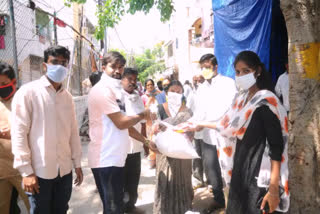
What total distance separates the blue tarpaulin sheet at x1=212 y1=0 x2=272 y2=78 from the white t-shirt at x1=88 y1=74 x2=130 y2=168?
106 inches

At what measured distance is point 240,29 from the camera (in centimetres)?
427

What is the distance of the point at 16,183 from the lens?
2.40m

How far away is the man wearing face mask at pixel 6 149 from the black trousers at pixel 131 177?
1.19 metres

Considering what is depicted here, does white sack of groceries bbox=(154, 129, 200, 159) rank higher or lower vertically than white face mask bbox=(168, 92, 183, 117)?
lower

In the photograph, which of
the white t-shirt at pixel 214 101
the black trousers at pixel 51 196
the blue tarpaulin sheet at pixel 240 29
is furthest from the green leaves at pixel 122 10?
the black trousers at pixel 51 196

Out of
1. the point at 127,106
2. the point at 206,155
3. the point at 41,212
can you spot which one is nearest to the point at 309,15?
the point at 127,106

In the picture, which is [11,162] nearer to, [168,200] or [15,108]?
[15,108]

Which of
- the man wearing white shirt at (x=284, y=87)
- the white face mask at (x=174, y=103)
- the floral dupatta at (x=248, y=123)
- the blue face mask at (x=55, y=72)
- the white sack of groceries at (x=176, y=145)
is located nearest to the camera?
the floral dupatta at (x=248, y=123)

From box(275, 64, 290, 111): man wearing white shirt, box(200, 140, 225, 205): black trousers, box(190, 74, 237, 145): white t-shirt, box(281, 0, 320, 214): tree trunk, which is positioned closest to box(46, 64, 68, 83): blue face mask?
box(190, 74, 237, 145): white t-shirt

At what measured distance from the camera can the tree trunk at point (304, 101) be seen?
1933 mm

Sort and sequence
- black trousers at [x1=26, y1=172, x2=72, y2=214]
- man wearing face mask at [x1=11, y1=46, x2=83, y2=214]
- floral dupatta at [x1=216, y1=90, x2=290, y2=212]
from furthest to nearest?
black trousers at [x1=26, y1=172, x2=72, y2=214]
man wearing face mask at [x1=11, y1=46, x2=83, y2=214]
floral dupatta at [x1=216, y1=90, x2=290, y2=212]

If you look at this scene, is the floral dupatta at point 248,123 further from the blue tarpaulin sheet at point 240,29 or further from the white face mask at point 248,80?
the blue tarpaulin sheet at point 240,29

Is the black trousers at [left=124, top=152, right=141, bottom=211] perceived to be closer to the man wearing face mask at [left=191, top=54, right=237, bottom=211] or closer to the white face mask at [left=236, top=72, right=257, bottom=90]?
the man wearing face mask at [left=191, top=54, right=237, bottom=211]

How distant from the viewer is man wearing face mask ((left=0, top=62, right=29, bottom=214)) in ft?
7.61
